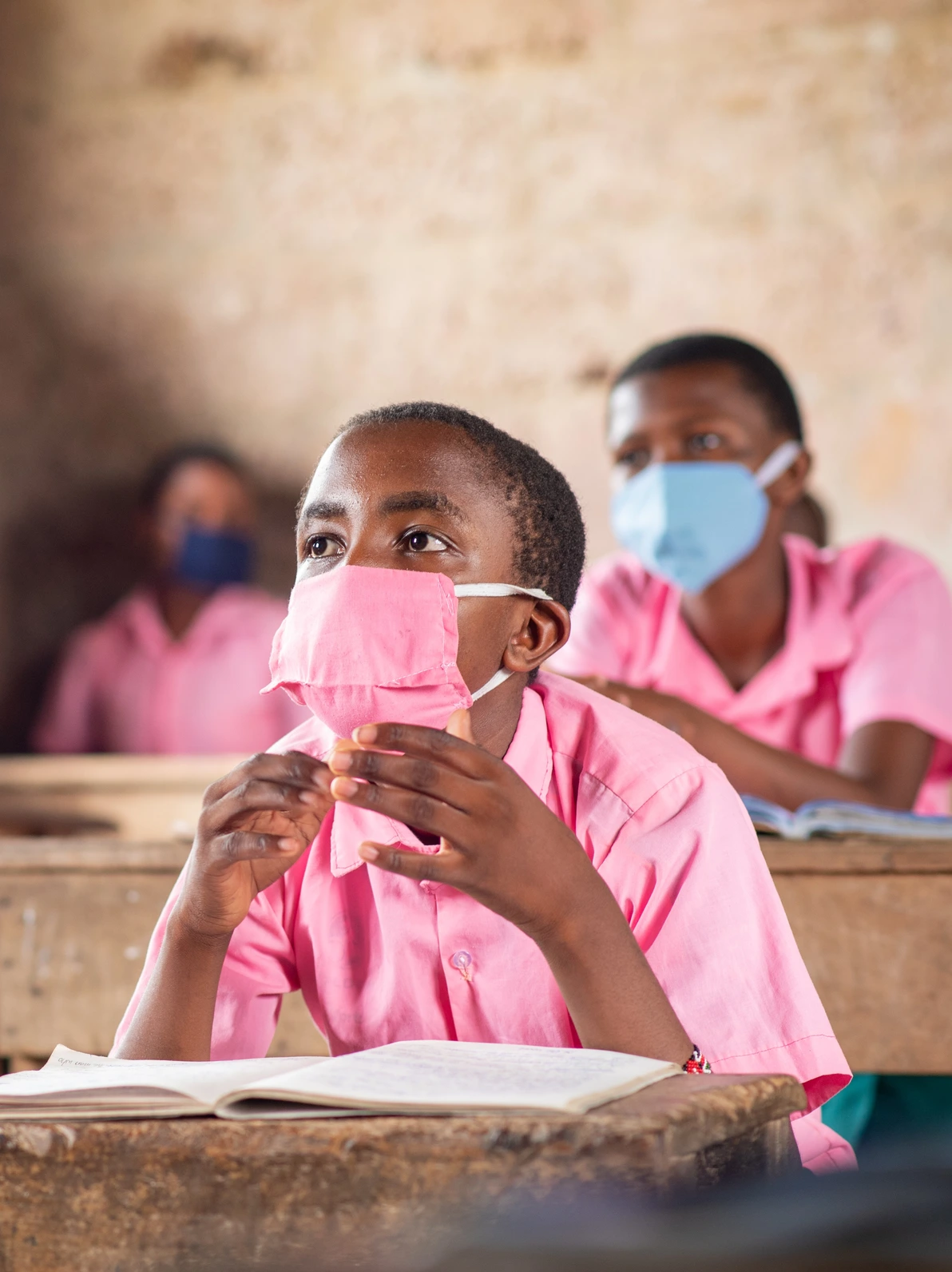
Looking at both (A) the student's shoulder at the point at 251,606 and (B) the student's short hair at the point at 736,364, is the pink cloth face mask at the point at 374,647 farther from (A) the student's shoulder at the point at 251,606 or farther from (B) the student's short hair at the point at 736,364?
(A) the student's shoulder at the point at 251,606

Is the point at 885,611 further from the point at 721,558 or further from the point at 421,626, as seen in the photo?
the point at 421,626

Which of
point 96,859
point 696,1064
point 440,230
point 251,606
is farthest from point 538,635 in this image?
point 440,230

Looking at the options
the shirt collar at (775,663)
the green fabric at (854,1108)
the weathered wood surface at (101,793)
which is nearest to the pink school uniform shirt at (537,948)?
the green fabric at (854,1108)

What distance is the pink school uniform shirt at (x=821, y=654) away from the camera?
2.41m

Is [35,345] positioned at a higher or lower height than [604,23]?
lower

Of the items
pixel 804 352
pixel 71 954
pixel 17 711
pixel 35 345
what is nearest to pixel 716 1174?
pixel 71 954

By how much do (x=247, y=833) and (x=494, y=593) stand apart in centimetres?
31

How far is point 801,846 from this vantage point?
1763 mm

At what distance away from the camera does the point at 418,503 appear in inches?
48.5

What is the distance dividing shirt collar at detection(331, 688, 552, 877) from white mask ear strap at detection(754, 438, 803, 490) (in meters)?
1.32

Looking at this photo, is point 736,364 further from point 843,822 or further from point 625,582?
point 843,822

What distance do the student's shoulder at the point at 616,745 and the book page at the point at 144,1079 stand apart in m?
0.42

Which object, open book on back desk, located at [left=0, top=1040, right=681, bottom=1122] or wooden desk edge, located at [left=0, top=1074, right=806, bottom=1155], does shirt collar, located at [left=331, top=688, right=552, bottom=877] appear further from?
wooden desk edge, located at [left=0, top=1074, right=806, bottom=1155]

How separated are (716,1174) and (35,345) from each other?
4.01m
